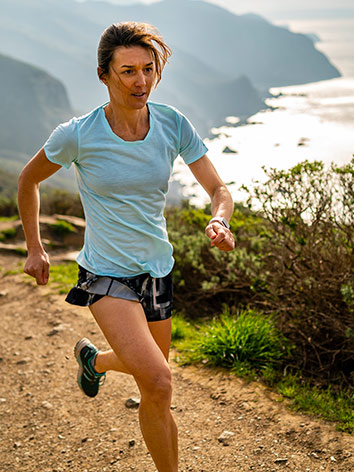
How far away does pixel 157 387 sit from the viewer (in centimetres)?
205

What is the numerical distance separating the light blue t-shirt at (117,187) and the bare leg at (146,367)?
0.18 m

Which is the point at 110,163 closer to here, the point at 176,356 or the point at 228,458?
the point at 228,458

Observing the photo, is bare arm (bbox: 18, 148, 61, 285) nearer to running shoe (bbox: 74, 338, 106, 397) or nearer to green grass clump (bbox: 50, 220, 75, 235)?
running shoe (bbox: 74, 338, 106, 397)

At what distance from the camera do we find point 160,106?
252cm

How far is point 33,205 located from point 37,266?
11.9 inches

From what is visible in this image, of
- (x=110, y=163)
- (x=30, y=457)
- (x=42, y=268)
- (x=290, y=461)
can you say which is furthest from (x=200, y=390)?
(x=110, y=163)

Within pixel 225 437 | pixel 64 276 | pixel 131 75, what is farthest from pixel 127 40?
pixel 64 276

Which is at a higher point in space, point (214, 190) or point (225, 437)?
point (214, 190)

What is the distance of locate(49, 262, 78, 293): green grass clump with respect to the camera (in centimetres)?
644

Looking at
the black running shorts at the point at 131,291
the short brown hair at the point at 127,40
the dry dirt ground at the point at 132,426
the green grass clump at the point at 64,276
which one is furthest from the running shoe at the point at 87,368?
the green grass clump at the point at 64,276

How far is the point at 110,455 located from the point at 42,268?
4.66 ft

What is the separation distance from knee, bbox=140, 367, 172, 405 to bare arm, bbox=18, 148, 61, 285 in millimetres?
700

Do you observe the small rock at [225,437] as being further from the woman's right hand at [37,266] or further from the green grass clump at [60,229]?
the green grass clump at [60,229]

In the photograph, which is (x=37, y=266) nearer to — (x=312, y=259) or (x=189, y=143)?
(x=189, y=143)
